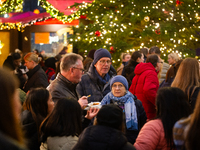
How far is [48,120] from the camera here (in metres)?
3.00

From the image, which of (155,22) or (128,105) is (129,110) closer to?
(128,105)

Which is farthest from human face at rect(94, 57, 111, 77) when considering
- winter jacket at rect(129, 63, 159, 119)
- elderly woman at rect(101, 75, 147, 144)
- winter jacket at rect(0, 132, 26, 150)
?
winter jacket at rect(0, 132, 26, 150)

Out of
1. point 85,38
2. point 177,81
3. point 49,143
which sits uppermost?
point 85,38

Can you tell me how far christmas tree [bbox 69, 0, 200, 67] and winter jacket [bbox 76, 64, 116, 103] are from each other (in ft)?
17.9

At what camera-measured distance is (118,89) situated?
4.27 m

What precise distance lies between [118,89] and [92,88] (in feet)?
1.62

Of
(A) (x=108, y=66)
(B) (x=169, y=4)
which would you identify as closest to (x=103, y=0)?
(B) (x=169, y=4)

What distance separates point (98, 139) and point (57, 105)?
79 centimetres

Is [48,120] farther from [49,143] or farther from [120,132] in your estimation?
[120,132]

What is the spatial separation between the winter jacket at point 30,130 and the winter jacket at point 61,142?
1.37 ft

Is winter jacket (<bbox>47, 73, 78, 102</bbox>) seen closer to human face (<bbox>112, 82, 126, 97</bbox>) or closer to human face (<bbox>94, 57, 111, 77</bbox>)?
human face (<bbox>112, 82, 126, 97</bbox>)

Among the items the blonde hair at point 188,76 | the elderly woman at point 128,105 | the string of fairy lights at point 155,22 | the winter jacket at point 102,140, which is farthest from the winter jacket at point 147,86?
the string of fairy lights at point 155,22

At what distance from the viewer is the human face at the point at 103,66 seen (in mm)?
4684

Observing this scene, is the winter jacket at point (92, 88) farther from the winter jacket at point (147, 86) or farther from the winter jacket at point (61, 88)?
the winter jacket at point (147, 86)
